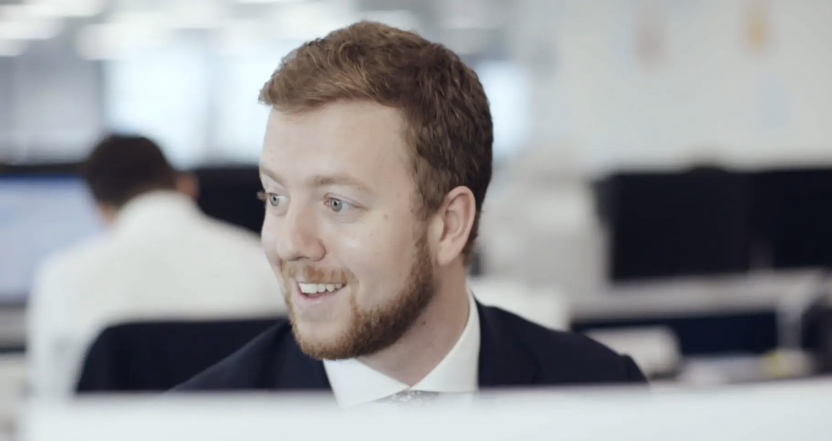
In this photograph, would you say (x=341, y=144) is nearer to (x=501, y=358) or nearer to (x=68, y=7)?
(x=501, y=358)

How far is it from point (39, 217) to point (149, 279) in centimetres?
68

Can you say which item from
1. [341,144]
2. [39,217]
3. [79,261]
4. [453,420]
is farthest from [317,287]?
[39,217]

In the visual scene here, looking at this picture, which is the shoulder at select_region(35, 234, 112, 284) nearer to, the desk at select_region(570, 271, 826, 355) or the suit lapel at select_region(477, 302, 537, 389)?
the suit lapel at select_region(477, 302, 537, 389)

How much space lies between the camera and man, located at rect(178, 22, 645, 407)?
0.77 meters

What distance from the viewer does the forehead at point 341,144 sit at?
771 mm

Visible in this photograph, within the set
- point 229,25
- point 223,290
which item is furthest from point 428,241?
point 229,25

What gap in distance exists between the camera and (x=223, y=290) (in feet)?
5.43

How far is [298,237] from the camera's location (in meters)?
0.75

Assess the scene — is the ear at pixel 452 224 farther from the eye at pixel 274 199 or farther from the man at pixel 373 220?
the eye at pixel 274 199

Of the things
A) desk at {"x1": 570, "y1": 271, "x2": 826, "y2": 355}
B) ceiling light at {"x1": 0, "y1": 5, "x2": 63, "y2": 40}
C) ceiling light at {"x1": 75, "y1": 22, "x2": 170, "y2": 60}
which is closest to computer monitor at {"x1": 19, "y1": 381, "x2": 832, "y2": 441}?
desk at {"x1": 570, "y1": 271, "x2": 826, "y2": 355}

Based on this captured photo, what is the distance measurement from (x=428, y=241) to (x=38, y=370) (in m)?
1.08

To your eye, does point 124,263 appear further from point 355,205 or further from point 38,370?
point 355,205

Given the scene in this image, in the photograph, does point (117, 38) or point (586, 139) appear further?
point (117, 38)

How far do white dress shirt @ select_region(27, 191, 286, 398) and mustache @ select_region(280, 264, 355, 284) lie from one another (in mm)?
855
